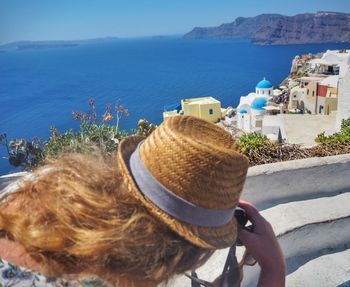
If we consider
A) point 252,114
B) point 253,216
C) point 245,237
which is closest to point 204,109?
point 252,114

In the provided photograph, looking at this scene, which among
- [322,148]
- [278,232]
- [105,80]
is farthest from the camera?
[105,80]

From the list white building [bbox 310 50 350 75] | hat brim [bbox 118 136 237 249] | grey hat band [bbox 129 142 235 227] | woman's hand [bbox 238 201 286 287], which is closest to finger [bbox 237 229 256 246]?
woman's hand [bbox 238 201 286 287]

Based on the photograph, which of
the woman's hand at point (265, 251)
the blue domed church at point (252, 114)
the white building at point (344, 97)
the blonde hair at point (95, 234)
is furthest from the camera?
the blue domed church at point (252, 114)

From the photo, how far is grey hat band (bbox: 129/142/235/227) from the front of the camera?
1289 millimetres

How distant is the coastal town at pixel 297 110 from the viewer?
13490 millimetres

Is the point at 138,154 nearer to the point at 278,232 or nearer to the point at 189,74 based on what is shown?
the point at 278,232

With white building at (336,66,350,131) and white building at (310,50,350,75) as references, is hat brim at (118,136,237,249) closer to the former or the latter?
white building at (336,66,350,131)

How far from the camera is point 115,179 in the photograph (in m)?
1.39

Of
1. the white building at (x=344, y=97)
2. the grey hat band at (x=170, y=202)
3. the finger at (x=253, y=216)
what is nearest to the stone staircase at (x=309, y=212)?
the finger at (x=253, y=216)

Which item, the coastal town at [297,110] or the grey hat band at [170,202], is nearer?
the grey hat band at [170,202]

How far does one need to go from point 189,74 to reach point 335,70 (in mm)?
65124

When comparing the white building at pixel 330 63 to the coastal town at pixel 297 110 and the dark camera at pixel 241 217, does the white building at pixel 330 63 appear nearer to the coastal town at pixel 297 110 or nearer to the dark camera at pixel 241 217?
the coastal town at pixel 297 110

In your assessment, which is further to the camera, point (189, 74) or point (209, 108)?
point (189, 74)

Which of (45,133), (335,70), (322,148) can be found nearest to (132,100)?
(45,133)
